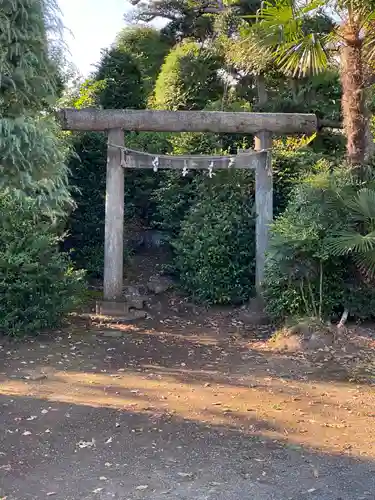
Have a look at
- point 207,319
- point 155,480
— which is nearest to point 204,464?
point 155,480

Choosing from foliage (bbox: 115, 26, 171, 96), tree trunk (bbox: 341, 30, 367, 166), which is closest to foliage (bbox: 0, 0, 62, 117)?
tree trunk (bbox: 341, 30, 367, 166)

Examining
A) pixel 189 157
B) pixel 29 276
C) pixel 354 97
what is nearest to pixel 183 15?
pixel 189 157

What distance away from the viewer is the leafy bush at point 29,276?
726 centimetres

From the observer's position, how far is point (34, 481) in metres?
3.52

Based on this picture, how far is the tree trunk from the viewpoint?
774 cm

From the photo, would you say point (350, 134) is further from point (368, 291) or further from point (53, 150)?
point (53, 150)

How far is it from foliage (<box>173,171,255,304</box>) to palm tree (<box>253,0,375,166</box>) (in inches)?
88.0

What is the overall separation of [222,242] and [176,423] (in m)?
5.23

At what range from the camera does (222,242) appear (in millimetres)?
9570

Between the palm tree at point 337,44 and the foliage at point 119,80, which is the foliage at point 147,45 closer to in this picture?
the foliage at point 119,80

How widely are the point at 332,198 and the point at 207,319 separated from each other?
290 centimetres

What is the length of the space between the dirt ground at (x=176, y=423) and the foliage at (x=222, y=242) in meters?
1.96

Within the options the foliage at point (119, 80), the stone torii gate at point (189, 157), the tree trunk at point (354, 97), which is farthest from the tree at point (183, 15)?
the tree trunk at point (354, 97)

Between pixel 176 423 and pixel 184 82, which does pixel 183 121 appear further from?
pixel 176 423
